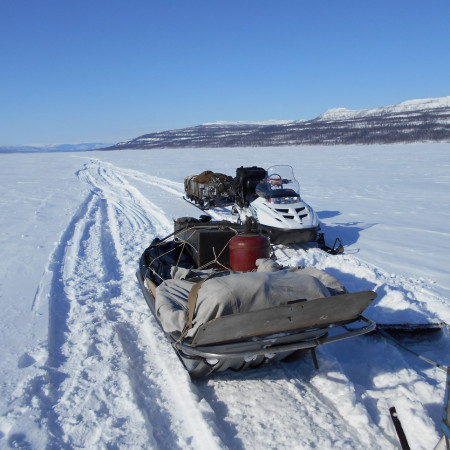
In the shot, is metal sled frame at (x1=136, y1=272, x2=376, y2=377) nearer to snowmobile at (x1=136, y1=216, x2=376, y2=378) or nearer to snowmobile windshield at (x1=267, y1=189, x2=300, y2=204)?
snowmobile at (x1=136, y1=216, x2=376, y2=378)

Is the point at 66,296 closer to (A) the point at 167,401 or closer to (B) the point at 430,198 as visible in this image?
(A) the point at 167,401

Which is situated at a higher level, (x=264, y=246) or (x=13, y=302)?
(x=264, y=246)

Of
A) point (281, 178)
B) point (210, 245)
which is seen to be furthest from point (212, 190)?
point (210, 245)

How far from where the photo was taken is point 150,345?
12.3 feet

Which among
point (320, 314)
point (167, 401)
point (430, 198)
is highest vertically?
point (320, 314)

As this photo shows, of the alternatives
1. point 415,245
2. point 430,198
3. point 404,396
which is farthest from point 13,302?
point 430,198

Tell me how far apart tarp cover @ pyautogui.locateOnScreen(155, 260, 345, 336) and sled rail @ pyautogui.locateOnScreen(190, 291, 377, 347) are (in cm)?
14

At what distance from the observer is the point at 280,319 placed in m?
2.71

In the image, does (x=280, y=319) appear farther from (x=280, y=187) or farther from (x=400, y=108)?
(x=400, y=108)

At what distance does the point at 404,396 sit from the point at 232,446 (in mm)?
1264

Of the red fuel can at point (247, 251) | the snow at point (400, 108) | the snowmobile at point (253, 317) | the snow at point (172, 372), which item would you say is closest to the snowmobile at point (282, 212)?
the snow at point (172, 372)

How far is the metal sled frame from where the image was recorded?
2.65 metres

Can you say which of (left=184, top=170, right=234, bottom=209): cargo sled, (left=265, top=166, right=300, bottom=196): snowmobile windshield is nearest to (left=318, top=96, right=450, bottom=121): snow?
(left=184, top=170, right=234, bottom=209): cargo sled

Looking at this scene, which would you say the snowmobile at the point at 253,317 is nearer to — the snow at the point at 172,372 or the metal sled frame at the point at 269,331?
the metal sled frame at the point at 269,331
